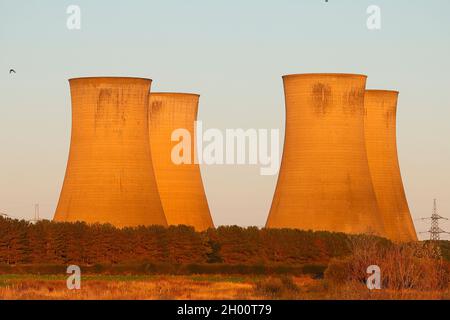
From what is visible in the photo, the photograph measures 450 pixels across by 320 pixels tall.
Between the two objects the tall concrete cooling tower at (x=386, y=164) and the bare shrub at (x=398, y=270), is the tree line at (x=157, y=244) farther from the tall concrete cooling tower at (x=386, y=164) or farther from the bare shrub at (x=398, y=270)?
the bare shrub at (x=398, y=270)

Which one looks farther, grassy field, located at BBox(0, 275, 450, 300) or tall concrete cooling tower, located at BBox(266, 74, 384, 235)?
tall concrete cooling tower, located at BBox(266, 74, 384, 235)

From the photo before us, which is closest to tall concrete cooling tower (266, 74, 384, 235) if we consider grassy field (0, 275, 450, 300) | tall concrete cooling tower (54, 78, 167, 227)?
tall concrete cooling tower (54, 78, 167, 227)

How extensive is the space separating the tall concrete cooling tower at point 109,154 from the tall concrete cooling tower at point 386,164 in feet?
38.6

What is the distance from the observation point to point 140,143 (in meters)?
44.2

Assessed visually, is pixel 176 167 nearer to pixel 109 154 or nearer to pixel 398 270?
pixel 109 154

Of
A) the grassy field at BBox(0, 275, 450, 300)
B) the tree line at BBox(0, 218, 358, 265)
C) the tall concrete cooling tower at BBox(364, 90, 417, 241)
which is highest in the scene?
the tall concrete cooling tower at BBox(364, 90, 417, 241)

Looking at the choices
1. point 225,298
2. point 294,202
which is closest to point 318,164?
point 294,202

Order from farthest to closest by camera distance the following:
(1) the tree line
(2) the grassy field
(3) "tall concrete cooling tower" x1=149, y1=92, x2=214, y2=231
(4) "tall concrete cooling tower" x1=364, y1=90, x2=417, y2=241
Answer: (4) "tall concrete cooling tower" x1=364, y1=90, x2=417, y2=241
(3) "tall concrete cooling tower" x1=149, y1=92, x2=214, y2=231
(1) the tree line
(2) the grassy field

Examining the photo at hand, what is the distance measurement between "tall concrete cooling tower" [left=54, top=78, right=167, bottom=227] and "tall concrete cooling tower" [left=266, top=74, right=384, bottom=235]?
5.22m

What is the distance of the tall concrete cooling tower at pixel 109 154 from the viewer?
43.3 m

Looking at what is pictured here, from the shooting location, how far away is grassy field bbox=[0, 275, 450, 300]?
25.5m

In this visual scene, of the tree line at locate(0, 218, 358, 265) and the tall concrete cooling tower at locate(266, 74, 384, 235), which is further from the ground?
the tall concrete cooling tower at locate(266, 74, 384, 235)

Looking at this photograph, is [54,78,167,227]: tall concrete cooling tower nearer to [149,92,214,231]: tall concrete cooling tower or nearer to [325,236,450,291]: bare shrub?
[149,92,214,231]: tall concrete cooling tower
